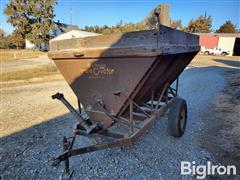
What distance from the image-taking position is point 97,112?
3.18 m

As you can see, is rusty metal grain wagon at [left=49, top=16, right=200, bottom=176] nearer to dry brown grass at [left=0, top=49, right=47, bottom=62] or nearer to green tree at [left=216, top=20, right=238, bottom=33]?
dry brown grass at [left=0, top=49, right=47, bottom=62]

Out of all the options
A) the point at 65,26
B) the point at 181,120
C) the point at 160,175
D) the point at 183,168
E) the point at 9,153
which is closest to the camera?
the point at 160,175

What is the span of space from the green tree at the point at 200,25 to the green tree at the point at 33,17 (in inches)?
1404

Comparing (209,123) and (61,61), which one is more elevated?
(61,61)

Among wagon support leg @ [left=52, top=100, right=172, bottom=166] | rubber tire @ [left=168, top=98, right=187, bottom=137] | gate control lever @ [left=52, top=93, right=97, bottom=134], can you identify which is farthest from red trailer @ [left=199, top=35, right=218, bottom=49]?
gate control lever @ [left=52, top=93, right=97, bottom=134]

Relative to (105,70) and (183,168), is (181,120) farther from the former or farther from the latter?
(105,70)

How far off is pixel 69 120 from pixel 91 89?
206 cm

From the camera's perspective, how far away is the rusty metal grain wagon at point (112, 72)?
2506 millimetres

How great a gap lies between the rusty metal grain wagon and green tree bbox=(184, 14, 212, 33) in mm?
53622

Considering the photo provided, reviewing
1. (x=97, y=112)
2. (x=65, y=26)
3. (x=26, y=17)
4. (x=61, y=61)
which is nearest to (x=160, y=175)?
(x=97, y=112)

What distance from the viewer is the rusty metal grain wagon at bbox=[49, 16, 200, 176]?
2.51 metres

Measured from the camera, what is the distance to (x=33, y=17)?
34531 mm

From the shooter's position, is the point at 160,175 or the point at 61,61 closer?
the point at 160,175
